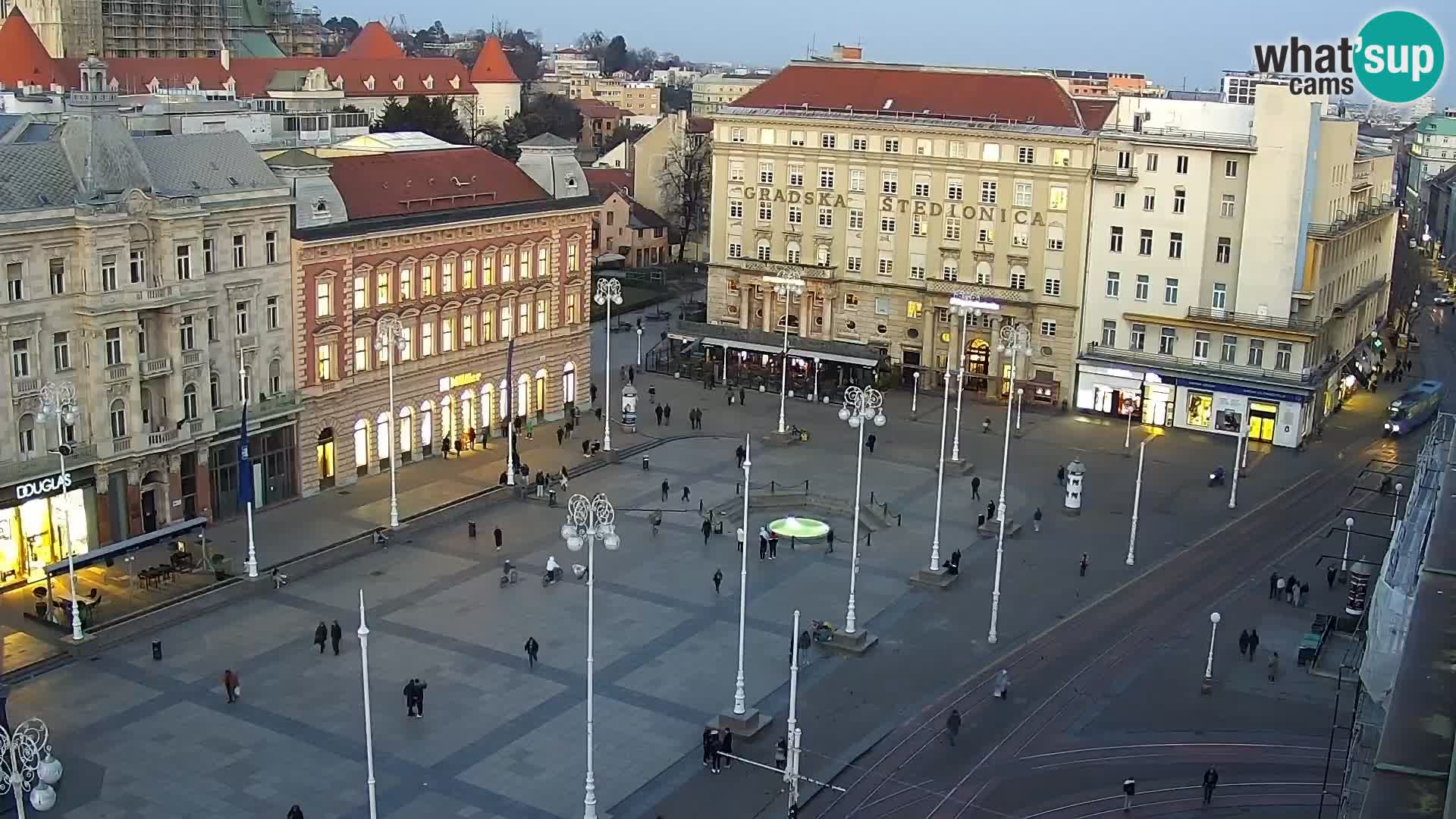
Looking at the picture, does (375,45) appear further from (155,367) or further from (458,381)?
(155,367)

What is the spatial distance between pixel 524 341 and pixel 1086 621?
36421 mm

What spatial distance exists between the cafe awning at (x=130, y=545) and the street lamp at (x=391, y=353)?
323 inches

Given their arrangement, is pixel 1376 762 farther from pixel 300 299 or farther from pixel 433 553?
pixel 300 299

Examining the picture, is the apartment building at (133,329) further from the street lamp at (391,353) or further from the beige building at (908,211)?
the beige building at (908,211)

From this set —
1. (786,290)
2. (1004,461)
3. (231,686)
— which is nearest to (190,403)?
(231,686)

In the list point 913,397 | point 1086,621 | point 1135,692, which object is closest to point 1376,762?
point 1135,692

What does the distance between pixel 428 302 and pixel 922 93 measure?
126ft

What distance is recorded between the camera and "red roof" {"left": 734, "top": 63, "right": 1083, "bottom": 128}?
3529 inches

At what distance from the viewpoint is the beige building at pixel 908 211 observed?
290 feet

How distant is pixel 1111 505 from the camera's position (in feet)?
226

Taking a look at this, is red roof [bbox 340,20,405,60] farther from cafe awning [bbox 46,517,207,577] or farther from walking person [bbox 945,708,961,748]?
walking person [bbox 945,708,961,748]

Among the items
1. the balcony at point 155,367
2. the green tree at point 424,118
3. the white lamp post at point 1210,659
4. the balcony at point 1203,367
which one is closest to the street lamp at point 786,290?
the balcony at point 1203,367

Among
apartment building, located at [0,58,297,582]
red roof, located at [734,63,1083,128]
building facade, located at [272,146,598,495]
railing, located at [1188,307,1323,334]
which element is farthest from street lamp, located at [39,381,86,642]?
railing, located at [1188,307,1323,334]

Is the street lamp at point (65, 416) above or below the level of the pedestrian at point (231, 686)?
above
